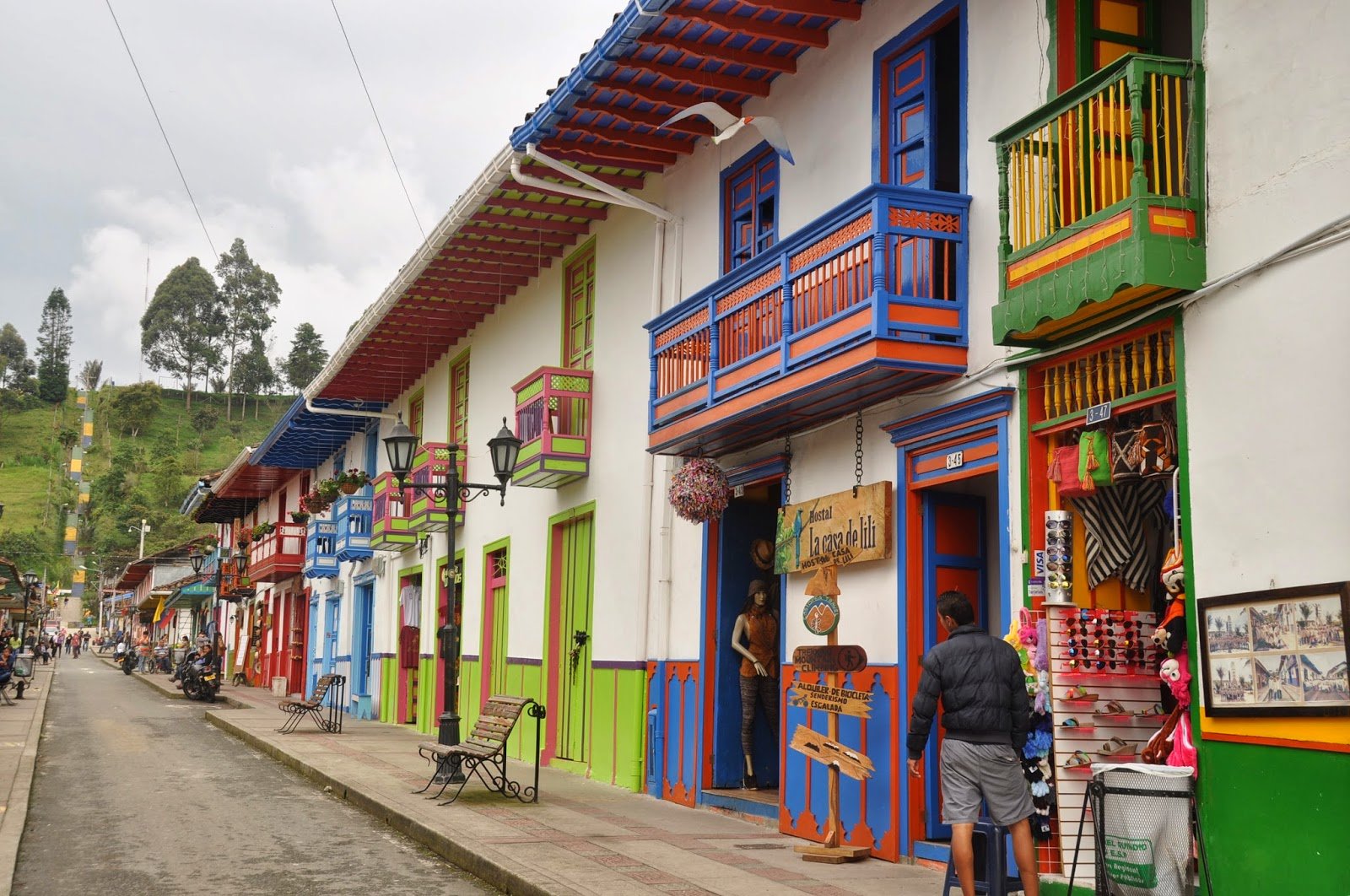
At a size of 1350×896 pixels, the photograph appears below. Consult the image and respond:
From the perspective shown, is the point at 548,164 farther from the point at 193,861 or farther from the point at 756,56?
the point at 193,861

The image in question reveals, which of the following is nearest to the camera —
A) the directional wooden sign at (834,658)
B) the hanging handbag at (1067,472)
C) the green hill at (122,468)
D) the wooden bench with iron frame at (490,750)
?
the hanging handbag at (1067,472)

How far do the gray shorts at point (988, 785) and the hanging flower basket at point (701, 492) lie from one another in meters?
4.84

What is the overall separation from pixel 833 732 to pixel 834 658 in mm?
541

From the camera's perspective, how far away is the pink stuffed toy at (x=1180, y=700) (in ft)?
22.1

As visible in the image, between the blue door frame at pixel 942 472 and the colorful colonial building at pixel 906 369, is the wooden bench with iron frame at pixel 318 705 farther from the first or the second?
the blue door frame at pixel 942 472

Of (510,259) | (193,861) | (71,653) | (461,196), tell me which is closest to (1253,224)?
(193,861)

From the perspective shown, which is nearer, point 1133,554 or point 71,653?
point 1133,554

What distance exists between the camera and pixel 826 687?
963cm

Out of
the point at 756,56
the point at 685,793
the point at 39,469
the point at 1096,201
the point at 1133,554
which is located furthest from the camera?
the point at 39,469

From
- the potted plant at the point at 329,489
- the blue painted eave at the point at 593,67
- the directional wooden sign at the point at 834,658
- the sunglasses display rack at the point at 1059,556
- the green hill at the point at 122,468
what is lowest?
the directional wooden sign at the point at 834,658

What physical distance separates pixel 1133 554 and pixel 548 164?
7196 millimetres

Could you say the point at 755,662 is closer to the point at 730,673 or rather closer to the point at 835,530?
the point at 730,673

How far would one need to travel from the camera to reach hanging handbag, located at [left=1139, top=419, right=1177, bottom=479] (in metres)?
7.16

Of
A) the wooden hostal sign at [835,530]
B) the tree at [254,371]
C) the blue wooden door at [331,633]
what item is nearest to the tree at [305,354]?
the tree at [254,371]
